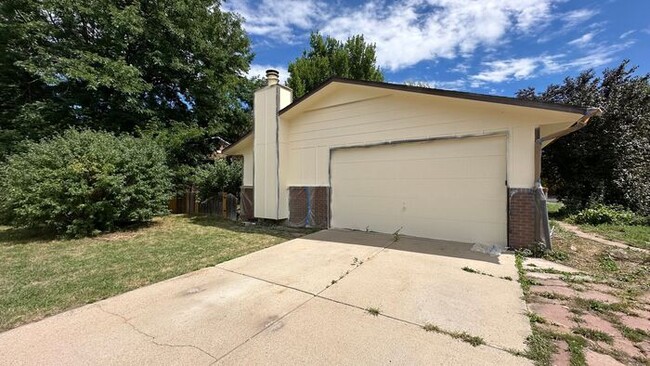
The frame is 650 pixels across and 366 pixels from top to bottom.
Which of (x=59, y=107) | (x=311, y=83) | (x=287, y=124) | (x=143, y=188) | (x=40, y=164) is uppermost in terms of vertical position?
(x=311, y=83)

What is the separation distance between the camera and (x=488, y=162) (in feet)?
19.1

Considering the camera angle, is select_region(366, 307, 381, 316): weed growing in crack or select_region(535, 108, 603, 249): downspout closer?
select_region(366, 307, 381, 316): weed growing in crack

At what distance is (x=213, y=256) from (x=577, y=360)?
5184mm

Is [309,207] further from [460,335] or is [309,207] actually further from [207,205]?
[460,335]

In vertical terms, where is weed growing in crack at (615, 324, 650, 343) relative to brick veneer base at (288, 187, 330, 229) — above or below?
below

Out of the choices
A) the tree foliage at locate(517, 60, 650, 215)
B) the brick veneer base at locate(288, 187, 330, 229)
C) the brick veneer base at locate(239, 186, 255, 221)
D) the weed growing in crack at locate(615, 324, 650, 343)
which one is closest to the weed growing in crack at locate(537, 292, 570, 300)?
the weed growing in crack at locate(615, 324, 650, 343)

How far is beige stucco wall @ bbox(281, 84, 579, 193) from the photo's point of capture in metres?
5.44

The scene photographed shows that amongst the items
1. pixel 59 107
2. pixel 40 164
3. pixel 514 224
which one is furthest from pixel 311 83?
pixel 514 224

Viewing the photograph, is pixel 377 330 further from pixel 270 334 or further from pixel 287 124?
pixel 287 124

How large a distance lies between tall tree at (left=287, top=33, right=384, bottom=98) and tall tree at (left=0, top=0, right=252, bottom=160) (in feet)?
15.6

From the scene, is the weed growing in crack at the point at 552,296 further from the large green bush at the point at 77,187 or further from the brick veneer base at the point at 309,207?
the large green bush at the point at 77,187

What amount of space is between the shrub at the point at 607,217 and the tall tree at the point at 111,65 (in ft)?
51.3

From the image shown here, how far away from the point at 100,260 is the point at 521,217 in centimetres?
800

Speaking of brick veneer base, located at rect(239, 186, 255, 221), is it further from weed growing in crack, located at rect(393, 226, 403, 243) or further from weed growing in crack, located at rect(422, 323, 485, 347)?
Result: weed growing in crack, located at rect(422, 323, 485, 347)
